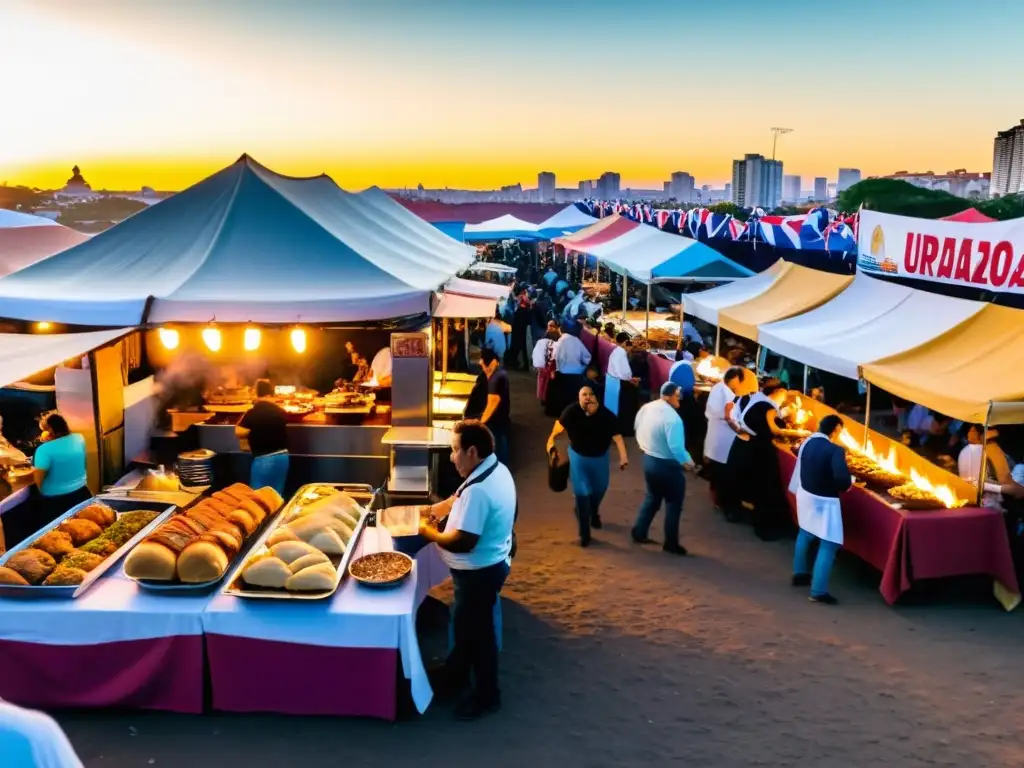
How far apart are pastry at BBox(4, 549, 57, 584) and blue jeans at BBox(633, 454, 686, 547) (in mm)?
4274

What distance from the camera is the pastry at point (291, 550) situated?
4730 millimetres

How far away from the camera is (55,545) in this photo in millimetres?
4934

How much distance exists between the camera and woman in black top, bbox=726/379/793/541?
24.9 feet

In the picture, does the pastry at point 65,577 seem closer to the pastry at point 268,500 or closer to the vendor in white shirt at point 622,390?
the pastry at point 268,500

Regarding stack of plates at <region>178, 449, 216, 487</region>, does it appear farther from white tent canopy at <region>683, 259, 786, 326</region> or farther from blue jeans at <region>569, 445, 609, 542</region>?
white tent canopy at <region>683, 259, 786, 326</region>

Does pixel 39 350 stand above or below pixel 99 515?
above

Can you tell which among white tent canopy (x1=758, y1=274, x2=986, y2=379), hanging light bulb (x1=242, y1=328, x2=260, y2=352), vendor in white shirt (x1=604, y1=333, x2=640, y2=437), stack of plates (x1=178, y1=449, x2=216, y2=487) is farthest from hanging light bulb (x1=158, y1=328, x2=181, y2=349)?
white tent canopy (x1=758, y1=274, x2=986, y2=379)

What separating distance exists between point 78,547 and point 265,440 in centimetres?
199

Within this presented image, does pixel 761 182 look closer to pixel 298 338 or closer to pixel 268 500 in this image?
pixel 298 338

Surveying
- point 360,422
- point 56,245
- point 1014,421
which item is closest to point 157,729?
point 360,422

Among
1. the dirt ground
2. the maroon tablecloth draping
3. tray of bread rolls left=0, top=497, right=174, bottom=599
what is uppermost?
tray of bread rolls left=0, top=497, right=174, bottom=599

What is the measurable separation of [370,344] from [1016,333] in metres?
7.21

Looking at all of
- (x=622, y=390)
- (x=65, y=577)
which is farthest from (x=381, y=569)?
(x=622, y=390)

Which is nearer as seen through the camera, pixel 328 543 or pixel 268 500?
pixel 328 543
